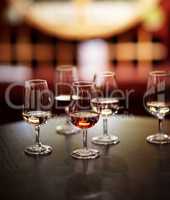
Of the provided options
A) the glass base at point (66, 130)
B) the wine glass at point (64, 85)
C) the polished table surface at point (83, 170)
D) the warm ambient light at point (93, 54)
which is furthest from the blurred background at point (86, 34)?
the polished table surface at point (83, 170)

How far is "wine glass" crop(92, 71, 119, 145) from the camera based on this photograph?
1204 millimetres

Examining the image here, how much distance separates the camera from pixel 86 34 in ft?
11.8

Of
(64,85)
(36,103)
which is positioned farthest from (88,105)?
(64,85)

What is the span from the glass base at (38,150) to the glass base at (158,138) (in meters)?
0.26

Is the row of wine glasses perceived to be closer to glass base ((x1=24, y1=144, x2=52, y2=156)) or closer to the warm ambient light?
glass base ((x1=24, y1=144, x2=52, y2=156))

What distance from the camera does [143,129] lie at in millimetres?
1324

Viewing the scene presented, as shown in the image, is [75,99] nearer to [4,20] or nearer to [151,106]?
[151,106]

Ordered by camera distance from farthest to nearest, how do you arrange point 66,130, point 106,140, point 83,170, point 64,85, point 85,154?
point 64,85, point 66,130, point 106,140, point 85,154, point 83,170

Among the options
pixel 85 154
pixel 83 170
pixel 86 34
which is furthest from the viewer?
pixel 86 34

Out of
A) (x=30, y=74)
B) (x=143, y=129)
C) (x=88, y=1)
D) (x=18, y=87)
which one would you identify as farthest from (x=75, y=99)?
(x=88, y=1)

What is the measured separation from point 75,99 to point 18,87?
1467 mm

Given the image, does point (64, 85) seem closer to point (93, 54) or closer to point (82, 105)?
point (82, 105)

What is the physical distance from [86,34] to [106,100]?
2394 millimetres

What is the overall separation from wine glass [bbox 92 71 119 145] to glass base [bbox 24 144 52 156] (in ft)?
Result: 0.43
